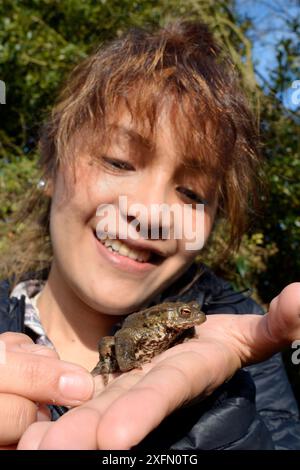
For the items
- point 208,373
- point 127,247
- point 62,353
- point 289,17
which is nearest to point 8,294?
point 62,353

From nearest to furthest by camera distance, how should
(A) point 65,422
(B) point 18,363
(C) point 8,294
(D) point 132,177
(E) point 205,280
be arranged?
1. (A) point 65,422
2. (B) point 18,363
3. (D) point 132,177
4. (C) point 8,294
5. (E) point 205,280

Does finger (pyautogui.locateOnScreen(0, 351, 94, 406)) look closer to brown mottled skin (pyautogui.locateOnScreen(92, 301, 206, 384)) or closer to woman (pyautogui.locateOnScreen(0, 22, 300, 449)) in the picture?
woman (pyautogui.locateOnScreen(0, 22, 300, 449))

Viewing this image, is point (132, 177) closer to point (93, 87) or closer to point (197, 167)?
point (197, 167)

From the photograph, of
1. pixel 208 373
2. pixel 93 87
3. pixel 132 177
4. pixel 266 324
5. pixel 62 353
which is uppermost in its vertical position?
pixel 93 87

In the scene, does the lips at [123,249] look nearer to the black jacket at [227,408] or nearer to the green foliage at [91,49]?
the black jacket at [227,408]

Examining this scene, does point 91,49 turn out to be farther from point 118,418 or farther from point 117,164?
point 118,418

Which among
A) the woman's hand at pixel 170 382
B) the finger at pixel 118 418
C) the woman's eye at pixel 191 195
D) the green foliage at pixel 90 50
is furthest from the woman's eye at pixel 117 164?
the green foliage at pixel 90 50
